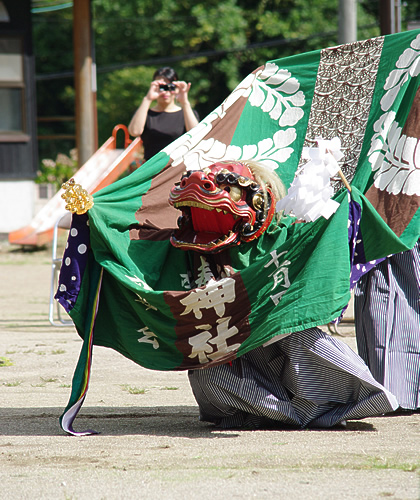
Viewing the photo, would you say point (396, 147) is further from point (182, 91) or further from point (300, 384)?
point (182, 91)

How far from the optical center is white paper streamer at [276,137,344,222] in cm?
375

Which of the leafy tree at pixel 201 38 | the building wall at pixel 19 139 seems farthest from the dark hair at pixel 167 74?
the leafy tree at pixel 201 38

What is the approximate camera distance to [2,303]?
29.8 feet

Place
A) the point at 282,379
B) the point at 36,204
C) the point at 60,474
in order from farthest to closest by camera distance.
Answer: the point at 36,204 < the point at 282,379 < the point at 60,474

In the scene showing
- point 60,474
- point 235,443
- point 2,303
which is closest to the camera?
point 60,474

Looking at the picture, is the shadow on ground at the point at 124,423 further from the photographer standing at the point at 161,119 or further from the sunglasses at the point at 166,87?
the sunglasses at the point at 166,87

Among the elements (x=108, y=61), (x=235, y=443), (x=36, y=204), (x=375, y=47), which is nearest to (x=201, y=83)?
(x=108, y=61)

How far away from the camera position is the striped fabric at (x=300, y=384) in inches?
154

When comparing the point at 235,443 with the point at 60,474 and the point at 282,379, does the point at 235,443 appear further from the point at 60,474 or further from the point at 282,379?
the point at 60,474

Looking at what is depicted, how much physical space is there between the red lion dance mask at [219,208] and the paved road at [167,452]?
3.12ft

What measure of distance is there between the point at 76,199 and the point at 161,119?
2.96 metres

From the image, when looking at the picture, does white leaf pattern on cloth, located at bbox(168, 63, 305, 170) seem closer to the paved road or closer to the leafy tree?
the paved road

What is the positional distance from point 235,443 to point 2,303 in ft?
19.2

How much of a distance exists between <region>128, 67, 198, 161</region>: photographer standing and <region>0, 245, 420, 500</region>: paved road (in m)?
2.09
